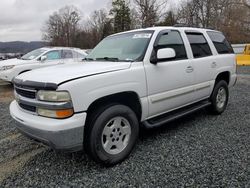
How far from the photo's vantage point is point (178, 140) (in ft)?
12.6

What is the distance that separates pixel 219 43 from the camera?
515cm

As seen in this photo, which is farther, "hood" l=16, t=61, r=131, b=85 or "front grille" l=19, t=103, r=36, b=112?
"front grille" l=19, t=103, r=36, b=112

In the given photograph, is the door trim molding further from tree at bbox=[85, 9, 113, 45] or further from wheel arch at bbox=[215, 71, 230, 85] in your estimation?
tree at bbox=[85, 9, 113, 45]

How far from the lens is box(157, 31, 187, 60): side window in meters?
3.82

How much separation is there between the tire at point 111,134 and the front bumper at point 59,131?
175mm

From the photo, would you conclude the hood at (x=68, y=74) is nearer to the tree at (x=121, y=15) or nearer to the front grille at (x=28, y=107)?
the front grille at (x=28, y=107)

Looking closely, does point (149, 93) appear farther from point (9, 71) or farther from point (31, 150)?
point (9, 71)

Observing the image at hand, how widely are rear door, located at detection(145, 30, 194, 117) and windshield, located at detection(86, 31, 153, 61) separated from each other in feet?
0.61

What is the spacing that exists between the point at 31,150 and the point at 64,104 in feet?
5.14

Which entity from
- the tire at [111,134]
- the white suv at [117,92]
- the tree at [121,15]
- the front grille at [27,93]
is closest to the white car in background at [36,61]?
the white suv at [117,92]

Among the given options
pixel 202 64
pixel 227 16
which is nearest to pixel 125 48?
pixel 202 64

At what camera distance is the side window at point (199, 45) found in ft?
14.2

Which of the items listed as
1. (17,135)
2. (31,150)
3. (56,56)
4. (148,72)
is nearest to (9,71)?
(56,56)

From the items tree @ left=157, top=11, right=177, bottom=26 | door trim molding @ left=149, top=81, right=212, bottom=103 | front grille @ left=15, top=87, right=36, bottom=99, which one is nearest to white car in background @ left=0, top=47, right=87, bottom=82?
door trim molding @ left=149, top=81, right=212, bottom=103
